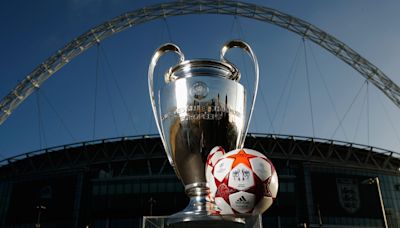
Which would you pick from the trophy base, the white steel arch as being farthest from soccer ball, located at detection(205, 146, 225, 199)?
the white steel arch

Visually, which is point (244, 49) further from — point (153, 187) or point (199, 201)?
point (153, 187)

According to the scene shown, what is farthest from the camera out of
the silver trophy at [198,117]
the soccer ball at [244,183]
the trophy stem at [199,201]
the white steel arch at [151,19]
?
the white steel arch at [151,19]

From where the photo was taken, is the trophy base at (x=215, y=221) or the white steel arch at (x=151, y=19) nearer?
the trophy base at (x=215, y=221)

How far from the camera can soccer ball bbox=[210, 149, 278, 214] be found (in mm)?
3924

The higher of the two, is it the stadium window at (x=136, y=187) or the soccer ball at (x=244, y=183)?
the stadium window at (x=136, y=187)

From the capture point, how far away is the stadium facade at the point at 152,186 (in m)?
45.5

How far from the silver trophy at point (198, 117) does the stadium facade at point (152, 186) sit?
40894mm

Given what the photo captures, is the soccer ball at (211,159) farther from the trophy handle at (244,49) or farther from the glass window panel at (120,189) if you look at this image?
the glass window panel at (120,189)

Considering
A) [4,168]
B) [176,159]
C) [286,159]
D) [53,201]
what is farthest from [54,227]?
[176,159]

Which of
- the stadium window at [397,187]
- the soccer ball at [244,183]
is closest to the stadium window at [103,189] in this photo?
the stadium window at [397,187]

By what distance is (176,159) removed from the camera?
4.74m

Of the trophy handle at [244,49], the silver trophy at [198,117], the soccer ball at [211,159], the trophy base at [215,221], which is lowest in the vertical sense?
the trophy base at [215,221]

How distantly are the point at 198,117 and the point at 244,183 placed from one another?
1084 mm

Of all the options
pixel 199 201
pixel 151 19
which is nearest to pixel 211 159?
pixel 199 201
